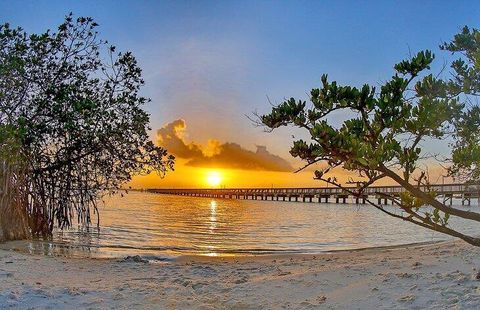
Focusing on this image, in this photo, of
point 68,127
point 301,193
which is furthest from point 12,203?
point 301,193

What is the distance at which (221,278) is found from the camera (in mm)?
8406

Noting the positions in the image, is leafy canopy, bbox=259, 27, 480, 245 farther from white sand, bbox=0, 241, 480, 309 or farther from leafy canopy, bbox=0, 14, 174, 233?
leafy canopy, bbox=0, 14, 174, 233

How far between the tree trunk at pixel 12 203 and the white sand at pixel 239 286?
3.33 meters

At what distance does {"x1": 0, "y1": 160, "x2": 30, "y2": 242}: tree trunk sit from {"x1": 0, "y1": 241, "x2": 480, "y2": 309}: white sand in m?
3.33

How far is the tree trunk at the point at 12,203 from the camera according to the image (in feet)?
39.3

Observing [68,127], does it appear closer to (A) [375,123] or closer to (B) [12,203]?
(B) [12,203]

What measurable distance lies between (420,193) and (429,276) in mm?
2621

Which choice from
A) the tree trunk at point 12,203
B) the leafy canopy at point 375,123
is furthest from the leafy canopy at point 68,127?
the leafy canopy at point 375,123

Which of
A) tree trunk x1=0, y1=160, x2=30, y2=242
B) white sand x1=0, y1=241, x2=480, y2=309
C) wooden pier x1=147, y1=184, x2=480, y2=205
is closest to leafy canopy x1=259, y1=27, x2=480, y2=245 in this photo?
white sand x1=0, y1=241, x2=480, y2=309

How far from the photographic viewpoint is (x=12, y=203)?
12461 millimetres

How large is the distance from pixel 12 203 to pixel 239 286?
325 inches

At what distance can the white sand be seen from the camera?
5910mm

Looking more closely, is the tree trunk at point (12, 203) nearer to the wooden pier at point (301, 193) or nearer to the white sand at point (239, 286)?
the white sand at point (239, 286)

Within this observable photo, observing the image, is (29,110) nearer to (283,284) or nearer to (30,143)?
(30,143)
